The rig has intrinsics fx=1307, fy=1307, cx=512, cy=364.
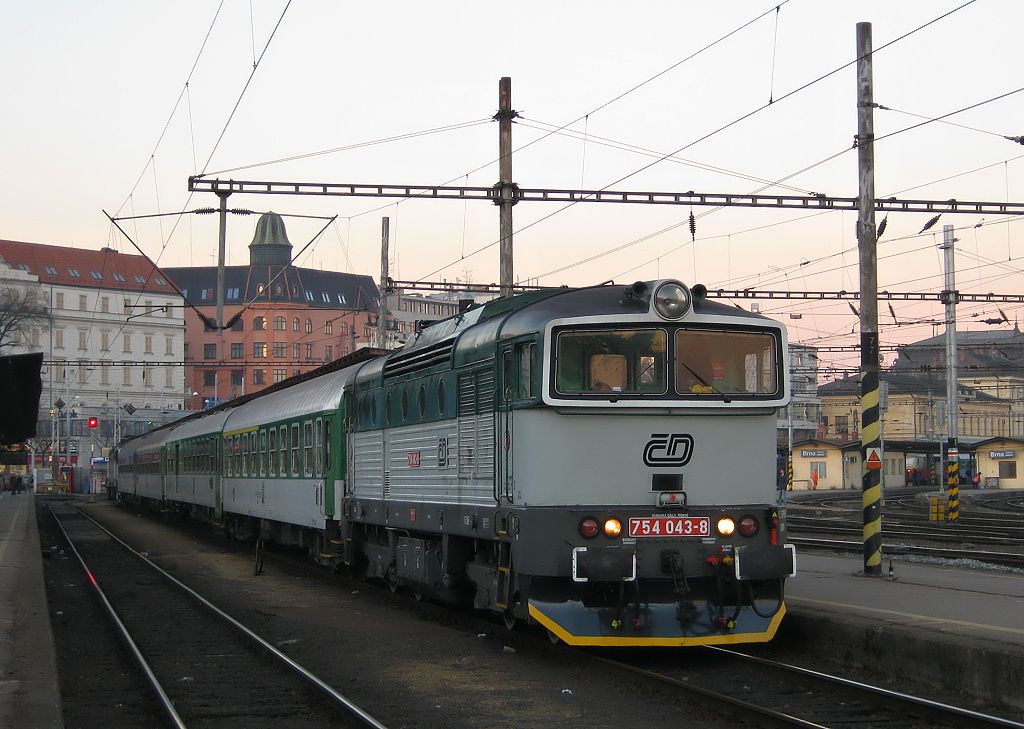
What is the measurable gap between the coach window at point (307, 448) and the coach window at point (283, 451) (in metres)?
1.81

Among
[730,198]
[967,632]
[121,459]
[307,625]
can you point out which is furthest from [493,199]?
[121,459]

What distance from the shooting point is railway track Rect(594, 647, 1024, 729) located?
31.7 feet

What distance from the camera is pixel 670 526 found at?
11992mm

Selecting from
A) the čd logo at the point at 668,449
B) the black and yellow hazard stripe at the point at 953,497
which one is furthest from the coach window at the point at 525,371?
the black and yellow hazard stripe at the point at 953,497

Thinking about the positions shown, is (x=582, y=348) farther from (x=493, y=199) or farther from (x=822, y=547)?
(x=822, y=547)

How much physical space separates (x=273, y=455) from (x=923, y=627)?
17.1 meters

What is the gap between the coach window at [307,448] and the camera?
74.6 feet

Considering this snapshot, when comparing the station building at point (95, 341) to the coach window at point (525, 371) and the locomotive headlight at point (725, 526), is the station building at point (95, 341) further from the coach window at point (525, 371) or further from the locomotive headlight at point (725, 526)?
the locomotive headlight at point (725, 526)

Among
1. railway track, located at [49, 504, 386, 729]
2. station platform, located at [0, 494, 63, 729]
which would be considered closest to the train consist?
railway track, located at [49, 504, 386, 729]

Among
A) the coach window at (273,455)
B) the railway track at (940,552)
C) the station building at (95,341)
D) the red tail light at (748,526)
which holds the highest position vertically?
the station building at (95,341)

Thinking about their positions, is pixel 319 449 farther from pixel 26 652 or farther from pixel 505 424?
pixel 505 424

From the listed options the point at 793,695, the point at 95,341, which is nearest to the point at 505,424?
the point at 793,695

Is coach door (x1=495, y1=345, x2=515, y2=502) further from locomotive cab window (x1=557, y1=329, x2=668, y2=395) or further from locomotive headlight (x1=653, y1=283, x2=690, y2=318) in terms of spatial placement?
locomotive headlight (x1=653, y1=283, x2=690, y2=318)

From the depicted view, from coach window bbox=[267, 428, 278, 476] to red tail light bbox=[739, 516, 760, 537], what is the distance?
1562cm
